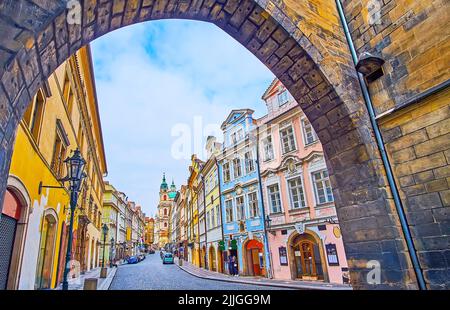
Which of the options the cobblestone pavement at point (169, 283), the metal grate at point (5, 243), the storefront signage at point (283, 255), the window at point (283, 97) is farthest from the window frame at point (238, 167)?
the metal grate at point (5, 243)

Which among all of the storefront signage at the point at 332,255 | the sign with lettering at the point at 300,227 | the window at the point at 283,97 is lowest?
the storefront signage at the point at 332,255

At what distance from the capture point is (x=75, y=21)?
107 inches

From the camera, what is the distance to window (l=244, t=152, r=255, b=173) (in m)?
19.0

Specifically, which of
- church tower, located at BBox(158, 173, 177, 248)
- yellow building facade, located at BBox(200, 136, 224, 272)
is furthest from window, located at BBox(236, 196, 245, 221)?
church tower, located at BBox(158, 173, 177, 248)

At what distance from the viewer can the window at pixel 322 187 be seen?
1390 centimetres

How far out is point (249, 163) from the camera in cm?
1933

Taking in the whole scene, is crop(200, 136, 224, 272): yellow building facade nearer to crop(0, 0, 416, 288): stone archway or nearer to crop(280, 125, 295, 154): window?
crop(280, 125, 295, 154): window

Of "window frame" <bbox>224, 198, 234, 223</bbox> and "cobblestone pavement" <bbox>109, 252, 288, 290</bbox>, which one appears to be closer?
"cobblestone pavement" <bbox>109, 252, 288, 290</bbox>

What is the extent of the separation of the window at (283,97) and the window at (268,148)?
2.30 m

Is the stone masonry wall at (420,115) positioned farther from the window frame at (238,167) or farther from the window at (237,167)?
the window at (237,167)

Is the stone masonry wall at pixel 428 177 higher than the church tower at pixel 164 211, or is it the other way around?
the church tower at pixel 164 211

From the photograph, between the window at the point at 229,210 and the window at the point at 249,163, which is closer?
the window at the point at 249,163

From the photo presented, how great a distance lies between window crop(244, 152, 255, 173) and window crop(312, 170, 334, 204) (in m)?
5.12

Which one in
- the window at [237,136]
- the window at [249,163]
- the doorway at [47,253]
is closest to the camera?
the doorway at [47,253]
